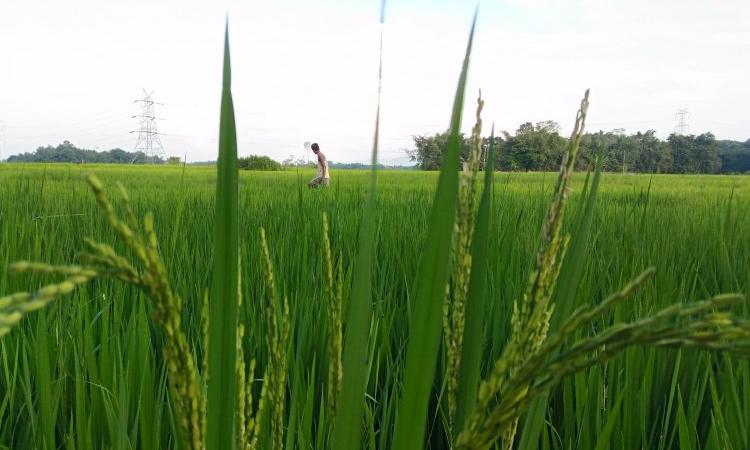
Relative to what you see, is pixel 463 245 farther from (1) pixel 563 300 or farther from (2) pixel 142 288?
(2) pixel 142 288

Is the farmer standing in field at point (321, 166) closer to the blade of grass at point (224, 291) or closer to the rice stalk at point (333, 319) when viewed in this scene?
the rice stalk at point (333, 319)

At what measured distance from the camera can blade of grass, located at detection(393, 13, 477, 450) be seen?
34cm

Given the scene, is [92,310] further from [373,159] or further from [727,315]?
[727,315]

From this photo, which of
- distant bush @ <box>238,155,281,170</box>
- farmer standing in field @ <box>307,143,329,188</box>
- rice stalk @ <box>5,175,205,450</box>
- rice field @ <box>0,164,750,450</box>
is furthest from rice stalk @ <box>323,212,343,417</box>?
distant bush @ <box>238,155,281,170</box>

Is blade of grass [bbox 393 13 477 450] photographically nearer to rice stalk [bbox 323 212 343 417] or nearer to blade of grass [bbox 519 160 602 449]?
rice stalk [bbox 323 212 343 417]

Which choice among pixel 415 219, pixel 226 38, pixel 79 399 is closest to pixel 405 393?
pixel 226 38

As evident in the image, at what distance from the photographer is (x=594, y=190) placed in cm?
56

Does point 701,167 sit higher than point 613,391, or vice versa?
point 701,167

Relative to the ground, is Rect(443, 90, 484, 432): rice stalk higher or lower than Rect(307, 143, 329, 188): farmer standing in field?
lower

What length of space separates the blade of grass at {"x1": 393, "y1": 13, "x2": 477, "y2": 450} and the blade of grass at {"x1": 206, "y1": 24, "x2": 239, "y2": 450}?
0.11 m

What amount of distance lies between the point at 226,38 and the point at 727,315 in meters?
0.32

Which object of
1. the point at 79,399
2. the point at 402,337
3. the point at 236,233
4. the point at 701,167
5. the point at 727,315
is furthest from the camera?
the point at 701,167

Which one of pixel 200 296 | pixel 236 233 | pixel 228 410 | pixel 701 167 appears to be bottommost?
pixel 200 296

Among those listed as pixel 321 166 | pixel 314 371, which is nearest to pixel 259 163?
pixel 321 166
